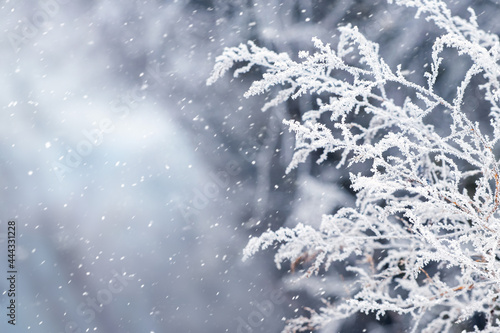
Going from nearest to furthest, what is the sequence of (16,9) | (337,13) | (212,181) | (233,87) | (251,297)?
1. (337,13)
2. (233,87)
3. (16,9)
4. (212,181)
5. (251,297)

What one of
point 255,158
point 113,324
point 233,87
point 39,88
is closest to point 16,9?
point 39,88

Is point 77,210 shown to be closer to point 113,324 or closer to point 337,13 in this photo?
point 113,324

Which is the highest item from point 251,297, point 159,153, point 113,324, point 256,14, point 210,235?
point 256,14

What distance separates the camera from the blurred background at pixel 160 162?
4613mm

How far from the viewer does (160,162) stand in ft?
20.9

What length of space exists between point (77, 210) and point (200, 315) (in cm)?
264

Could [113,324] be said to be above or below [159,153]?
below

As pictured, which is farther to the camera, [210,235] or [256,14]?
[210,235]

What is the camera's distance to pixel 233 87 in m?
5.16

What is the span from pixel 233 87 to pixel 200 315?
150 inches

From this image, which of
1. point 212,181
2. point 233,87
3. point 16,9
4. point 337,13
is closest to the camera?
point 337,13

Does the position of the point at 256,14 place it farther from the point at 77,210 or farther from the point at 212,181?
the point at 77,210

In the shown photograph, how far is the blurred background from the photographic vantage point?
4.61 meters

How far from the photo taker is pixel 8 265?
21.9 ft
